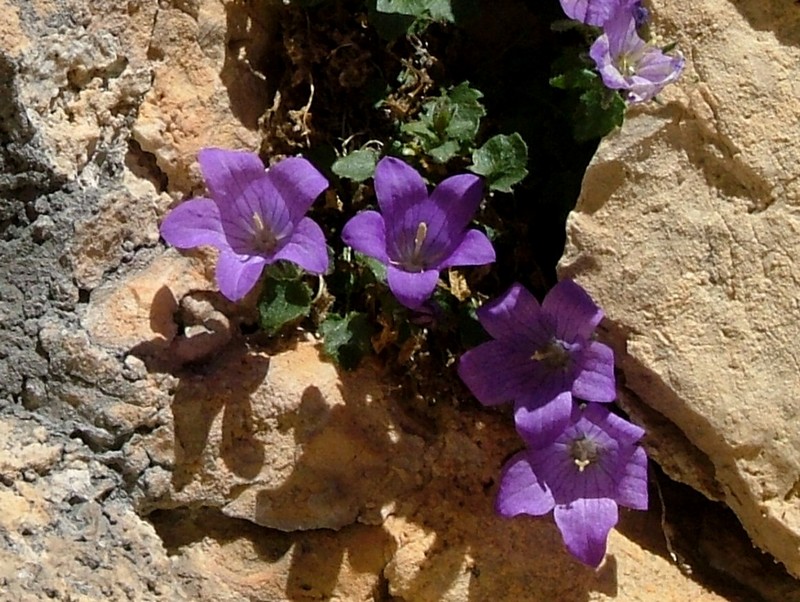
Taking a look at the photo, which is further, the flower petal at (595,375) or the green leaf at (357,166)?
the green leaf at (357,166)

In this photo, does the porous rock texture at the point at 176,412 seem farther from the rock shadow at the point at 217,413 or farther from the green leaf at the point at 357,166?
the green leaf at the point at 357,166

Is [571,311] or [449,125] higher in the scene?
[449,125]

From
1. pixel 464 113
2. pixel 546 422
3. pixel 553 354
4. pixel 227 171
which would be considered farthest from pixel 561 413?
pixel 227 171

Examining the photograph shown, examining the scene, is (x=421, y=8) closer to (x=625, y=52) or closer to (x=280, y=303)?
(x=625, y=52)

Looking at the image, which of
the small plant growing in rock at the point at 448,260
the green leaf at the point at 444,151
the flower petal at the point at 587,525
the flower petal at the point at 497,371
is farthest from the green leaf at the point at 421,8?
the flower petal at the point at 587,525

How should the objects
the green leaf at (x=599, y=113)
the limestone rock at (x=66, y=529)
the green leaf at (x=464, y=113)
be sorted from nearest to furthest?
the limestone rock at (x=66, y=529)
the green leaf at (x=599, y=113)
the green leaf at (x=464, y=113)

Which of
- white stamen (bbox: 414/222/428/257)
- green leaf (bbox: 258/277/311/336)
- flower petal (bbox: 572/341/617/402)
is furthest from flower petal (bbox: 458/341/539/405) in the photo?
green leaf (bbox: 258/277/311/336)

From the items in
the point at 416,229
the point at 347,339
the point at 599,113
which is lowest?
the point at 347,339
